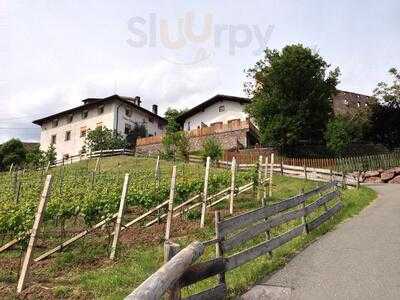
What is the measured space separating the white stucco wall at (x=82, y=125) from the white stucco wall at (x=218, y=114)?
29.4ft

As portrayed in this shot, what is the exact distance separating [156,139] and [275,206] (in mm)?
45112

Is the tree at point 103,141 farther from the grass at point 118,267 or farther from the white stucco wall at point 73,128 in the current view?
the grass at point 118,267

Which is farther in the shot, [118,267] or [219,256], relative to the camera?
[118,267]

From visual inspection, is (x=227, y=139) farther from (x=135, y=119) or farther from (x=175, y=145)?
(x=135, y=119)

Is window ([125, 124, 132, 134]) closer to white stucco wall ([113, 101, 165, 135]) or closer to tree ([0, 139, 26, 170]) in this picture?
white stucco wall ([113, 101, 165, 135])

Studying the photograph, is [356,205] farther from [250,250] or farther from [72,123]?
[72,123]

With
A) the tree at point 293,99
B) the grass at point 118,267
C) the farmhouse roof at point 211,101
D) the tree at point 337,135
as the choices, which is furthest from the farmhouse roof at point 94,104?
the grass at point 118,267

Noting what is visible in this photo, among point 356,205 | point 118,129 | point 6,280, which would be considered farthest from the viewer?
point 118,129

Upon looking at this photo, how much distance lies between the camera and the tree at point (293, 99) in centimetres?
4219

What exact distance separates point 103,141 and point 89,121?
31.6ft

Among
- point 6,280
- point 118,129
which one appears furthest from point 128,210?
point 118,129

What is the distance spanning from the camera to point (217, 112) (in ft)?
189

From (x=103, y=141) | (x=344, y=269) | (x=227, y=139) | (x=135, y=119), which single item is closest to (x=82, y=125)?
(x=135, y=119)

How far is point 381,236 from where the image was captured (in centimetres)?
1244
